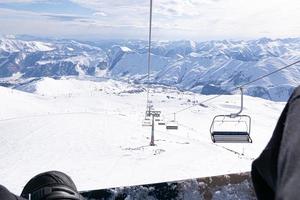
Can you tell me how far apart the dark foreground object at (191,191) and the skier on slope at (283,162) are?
2388mm


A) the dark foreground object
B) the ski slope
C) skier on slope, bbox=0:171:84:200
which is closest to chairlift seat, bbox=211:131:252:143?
the dark foreground object

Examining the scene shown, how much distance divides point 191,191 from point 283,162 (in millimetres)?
2582

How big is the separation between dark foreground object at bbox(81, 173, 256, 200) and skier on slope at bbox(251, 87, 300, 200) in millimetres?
2388

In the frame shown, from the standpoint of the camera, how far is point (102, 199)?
130 inches

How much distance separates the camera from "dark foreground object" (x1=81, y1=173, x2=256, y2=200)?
3.34 m

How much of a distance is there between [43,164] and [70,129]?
2339cm

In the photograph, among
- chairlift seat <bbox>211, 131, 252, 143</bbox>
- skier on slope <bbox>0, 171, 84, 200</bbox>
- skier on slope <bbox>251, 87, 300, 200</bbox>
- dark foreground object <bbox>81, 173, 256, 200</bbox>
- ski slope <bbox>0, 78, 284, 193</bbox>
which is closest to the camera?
skier on slope <bbox>251, 87, 300, 200</bbox>

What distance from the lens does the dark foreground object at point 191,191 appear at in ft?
10.9

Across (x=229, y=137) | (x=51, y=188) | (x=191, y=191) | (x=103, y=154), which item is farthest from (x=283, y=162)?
(x=103, y=154)

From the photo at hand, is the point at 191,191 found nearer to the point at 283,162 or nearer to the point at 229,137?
the point at 283,162

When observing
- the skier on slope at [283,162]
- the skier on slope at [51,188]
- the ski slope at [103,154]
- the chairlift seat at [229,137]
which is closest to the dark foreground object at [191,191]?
the skier on slope at [51,188]

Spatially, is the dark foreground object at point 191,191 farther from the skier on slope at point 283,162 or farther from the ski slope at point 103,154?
the ski slope at point 103,154

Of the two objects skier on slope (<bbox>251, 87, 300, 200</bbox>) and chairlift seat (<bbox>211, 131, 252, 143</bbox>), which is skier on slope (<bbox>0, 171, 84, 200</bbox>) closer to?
skier on slope (<bbox>251, 87, 300, 200</bbox>)

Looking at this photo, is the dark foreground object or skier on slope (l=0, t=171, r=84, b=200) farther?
the dark foreground object
